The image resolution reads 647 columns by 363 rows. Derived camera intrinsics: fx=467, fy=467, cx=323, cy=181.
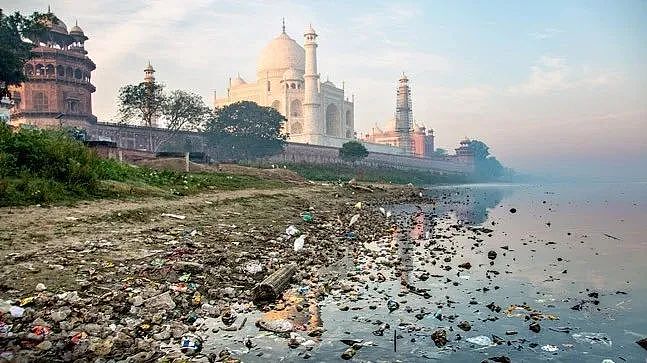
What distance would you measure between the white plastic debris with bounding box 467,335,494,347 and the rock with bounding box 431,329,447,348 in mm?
245

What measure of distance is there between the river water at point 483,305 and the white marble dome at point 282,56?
223 ft

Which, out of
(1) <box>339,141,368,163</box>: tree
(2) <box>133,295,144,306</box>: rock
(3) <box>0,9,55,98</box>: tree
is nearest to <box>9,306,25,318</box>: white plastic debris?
(2) <box>133,295,144,306</box>: rock

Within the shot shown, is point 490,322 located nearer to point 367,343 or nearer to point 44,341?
point 367,343

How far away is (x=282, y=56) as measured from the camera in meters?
75.7

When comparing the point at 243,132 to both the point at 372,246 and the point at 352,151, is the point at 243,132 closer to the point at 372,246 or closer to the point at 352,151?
the point at 352,151

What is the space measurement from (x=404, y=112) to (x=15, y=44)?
238 ft

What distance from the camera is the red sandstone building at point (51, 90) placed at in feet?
134

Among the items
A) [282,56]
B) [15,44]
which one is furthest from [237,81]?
[15,44]

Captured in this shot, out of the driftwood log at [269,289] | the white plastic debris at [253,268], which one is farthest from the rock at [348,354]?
the white plastic debris at [253,268]

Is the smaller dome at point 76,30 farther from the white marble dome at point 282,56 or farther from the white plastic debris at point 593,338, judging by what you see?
the white plastic debris at point 593,338

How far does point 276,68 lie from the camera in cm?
7562

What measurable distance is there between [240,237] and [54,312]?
15.8 ft

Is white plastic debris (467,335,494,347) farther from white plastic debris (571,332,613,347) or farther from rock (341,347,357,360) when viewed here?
rock (341,347,357,360)

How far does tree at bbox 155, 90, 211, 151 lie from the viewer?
4531 cm
